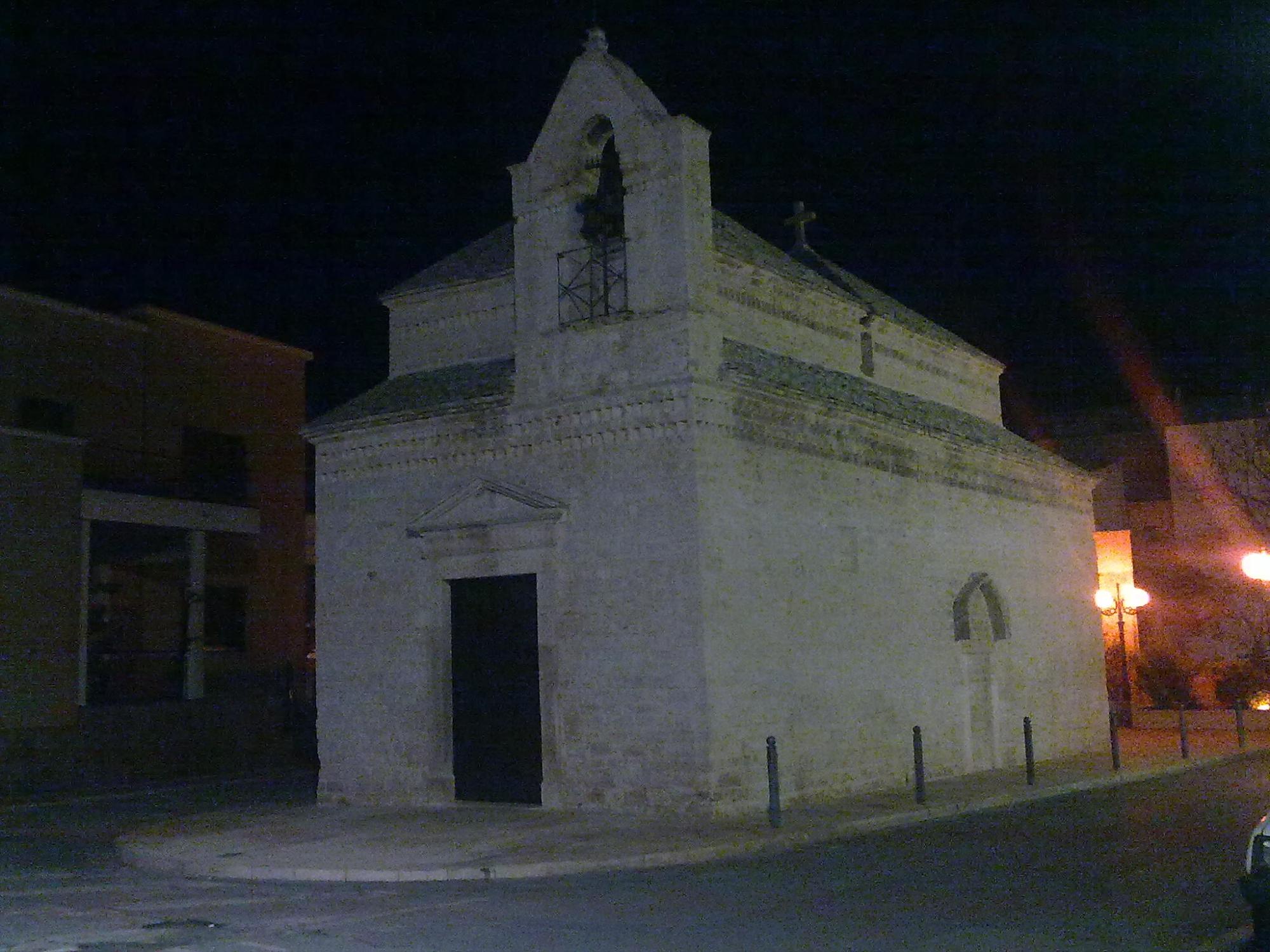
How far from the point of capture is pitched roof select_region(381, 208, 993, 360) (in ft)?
62.6

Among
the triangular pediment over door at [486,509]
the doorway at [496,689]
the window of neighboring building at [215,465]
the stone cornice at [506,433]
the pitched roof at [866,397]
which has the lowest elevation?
the doorway at [496,689]

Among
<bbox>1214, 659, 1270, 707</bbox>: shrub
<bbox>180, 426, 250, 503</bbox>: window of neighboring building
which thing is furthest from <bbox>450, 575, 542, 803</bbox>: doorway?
<bbox>1214, 659, 1270, 707</bbox>: shrub

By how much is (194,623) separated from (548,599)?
14462 mm

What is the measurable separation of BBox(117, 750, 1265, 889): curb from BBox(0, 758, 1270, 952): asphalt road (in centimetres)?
29

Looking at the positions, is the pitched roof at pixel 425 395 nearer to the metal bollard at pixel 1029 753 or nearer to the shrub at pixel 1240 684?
the metal bollard at pixel 1029 753

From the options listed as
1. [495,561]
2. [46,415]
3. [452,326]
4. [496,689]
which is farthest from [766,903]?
[46,415]

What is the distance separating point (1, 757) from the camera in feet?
78.3

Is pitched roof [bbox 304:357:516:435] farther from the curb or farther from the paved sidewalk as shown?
the curb

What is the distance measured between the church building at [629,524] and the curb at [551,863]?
1.57 m

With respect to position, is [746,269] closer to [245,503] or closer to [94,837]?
[94,837]

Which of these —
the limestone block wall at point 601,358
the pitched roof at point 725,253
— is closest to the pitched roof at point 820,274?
the pitched roof at point 725,253

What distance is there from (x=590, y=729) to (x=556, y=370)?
4828 mm

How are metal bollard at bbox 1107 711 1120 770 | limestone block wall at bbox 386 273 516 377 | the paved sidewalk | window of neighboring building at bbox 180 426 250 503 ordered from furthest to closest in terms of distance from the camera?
window of neighboring building at bbox 180 426 250 503 → metal bollard at bbox 1107 711 1120 770 → limestone block wall at bbox 386 273 516 377 → the paved sidewalk

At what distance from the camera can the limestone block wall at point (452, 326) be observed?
19703 millimetres
